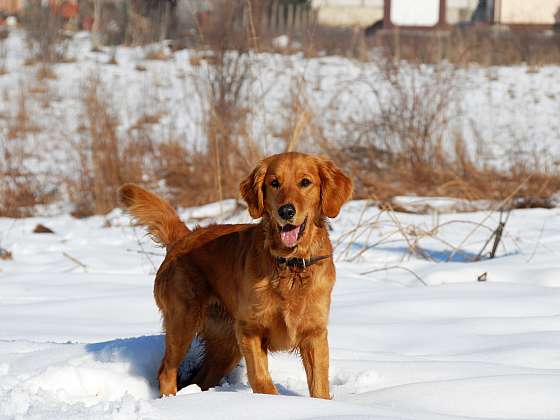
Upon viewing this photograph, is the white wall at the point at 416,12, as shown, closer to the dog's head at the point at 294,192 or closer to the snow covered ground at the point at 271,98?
the snow covered ground at the point at 271,98

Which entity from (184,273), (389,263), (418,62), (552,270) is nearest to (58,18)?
(418,62)

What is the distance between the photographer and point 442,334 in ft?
15.1

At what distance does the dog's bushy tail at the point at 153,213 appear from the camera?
4219mm

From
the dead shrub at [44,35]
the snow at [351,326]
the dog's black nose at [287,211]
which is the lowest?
the snow at [351,326]

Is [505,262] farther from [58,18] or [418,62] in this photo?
[58,18]

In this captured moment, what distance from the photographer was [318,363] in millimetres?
3492

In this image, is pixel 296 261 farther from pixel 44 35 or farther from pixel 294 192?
pixel 44 35

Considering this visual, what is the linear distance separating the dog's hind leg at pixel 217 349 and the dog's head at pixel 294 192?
1.81 feet

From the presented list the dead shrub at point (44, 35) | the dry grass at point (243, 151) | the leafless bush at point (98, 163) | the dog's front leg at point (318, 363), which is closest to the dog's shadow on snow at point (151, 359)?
the dog's front leg at point (318, 363)

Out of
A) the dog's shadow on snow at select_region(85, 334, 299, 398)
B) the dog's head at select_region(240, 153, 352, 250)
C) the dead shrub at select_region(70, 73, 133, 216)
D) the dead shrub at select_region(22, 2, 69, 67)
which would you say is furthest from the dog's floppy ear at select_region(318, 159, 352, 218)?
the dead shrub at select_region(22, 2, 69, 67)

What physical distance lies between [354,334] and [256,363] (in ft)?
4.02

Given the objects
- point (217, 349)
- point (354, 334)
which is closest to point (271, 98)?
point (354, 334)

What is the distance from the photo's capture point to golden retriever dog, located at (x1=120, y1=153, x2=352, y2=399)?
349cm

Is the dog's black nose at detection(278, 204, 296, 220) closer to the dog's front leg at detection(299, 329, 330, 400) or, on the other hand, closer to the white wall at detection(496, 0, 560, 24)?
the dog's front leg at detection(299, 329, 330, 400)
